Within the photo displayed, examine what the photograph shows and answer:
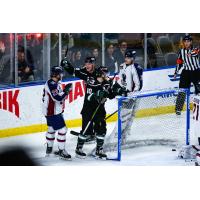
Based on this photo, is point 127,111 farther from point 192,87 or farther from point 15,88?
point 15,88

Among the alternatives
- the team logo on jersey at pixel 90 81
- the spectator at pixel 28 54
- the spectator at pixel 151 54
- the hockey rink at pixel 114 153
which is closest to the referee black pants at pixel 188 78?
the spectator at pixel 151 54

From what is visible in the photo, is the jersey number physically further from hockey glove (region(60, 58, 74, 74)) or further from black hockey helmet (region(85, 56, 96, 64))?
hockey glove (region(60, 58, 74, 74))

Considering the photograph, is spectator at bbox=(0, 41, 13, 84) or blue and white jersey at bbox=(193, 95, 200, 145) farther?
blue and white jersey at bbox=(193, 95, 200, 145)

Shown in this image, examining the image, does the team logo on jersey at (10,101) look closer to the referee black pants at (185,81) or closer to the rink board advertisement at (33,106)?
the rink board advertisement at (33,106)

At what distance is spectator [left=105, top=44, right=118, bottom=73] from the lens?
6.21m

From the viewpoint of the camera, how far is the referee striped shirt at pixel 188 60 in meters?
6.27

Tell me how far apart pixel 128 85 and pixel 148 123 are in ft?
1.28

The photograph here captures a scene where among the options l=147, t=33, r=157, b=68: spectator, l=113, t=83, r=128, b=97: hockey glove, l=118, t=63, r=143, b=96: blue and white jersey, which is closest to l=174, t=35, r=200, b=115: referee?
l=147, t=33, r=157, b=68: spectator

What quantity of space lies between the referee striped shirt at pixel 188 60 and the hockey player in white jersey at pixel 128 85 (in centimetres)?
36

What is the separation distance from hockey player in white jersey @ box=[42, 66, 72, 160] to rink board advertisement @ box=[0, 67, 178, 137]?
0.15 ft

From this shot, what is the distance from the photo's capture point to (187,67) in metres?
6.29

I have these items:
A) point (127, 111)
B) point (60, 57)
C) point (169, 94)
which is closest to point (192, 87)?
point (169, 94)

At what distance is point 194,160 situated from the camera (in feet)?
20.3

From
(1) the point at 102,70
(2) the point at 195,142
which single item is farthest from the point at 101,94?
(2) the point at 195,142
